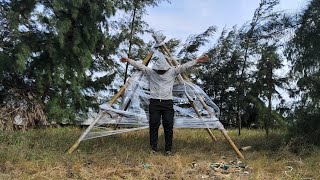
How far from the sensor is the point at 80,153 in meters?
5.89

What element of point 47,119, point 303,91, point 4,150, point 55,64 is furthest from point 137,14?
point 4,150

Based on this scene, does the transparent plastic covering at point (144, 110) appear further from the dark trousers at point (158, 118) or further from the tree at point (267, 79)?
the tree at point (267, 79)

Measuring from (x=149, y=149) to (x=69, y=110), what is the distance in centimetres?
430

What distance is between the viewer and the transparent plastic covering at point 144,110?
21.8ft

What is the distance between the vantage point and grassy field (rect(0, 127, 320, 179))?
4.85m

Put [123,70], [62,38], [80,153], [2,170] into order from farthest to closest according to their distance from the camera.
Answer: [123,70]
[62,38]
[80,153]
[2,170]

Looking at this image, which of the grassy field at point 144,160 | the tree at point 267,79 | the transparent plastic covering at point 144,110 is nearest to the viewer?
the grassy field at point 144,160

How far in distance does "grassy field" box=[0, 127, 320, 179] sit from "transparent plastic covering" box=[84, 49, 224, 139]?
32cm

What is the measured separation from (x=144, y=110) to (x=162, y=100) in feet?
2.51

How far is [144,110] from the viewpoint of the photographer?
23.5 ft

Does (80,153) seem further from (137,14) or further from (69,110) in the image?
(137,14)

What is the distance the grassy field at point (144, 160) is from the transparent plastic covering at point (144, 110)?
0.32 m

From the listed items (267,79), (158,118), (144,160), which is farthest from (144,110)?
(267,79)

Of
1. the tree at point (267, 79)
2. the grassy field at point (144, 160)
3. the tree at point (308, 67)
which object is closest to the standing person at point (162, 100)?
the grassy field at point (144, 160)
